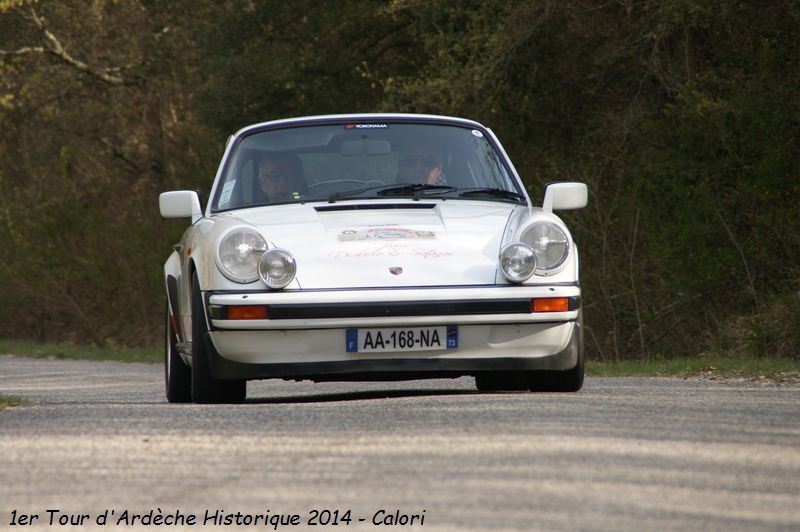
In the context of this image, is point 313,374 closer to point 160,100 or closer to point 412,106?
point 412,106

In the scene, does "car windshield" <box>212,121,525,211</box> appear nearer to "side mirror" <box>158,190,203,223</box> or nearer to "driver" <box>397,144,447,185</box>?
"driver" <box>397,144,447,185</box>

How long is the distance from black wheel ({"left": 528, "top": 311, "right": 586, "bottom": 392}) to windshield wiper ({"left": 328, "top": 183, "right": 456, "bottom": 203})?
1.24 meters

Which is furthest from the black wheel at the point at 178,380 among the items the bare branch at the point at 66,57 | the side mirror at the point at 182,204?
the bare branch at the point at 66,57

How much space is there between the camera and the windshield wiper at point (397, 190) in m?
8.98

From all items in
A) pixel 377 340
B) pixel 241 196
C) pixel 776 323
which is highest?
pixel 241 196

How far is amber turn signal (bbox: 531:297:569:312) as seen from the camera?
8.05 metres

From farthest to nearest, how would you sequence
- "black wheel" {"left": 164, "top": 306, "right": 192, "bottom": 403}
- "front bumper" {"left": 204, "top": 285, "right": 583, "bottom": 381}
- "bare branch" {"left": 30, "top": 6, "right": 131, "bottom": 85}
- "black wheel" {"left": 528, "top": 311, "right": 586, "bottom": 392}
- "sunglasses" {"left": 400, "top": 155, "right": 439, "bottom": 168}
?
"bare branch" {"left": 30, "top": 6, "right": 131, "bottom": 85}
"black wheel" {"left": 164, "top": 306, "right": 192, "bottom": 403}
"sunglasses" {"left": 400, "top": 155, "right": 439, "bottom": 168}
"black wheel" {"left": 528, "top": 311, "right": 586, "bottom": 392}
"front bumper" {"left": 204, "top": 285, "right": 583, "bottom": 381}

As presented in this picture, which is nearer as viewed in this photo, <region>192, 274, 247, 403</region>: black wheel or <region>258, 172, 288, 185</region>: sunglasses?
<region>192, 274, 247, 403</region>: black wheel

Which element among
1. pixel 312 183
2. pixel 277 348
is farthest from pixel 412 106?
pixel 277 348

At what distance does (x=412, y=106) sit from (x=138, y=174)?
16839mm

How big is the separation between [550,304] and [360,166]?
170 cm

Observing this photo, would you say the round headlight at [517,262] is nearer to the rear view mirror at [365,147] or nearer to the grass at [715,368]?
the rear view mirror at [365,147]

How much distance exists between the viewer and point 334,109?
25.9 metres

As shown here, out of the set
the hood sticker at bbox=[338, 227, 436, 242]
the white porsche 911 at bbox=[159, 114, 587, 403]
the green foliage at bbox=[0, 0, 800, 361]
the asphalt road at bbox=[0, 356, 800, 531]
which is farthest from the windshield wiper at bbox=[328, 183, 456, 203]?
the green foliage at bbox=[0, 0, 800, 361]
